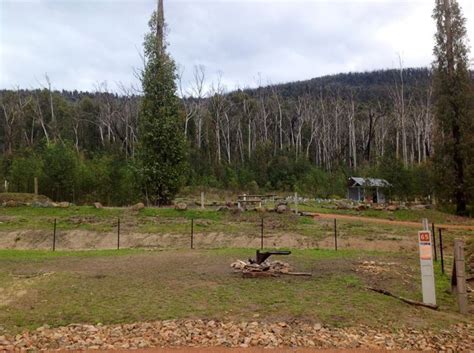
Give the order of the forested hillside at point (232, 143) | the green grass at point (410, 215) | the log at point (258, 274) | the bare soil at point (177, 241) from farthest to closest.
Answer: the forested hillside at point (232, 143) < the green grass at point (410, 215) < the bare soil at point (177, 241) < the log at point (258, 274)

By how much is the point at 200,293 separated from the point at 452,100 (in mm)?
25605

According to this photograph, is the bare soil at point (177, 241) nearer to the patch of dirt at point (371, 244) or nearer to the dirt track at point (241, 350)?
the patch of dirt at point (371, 244)

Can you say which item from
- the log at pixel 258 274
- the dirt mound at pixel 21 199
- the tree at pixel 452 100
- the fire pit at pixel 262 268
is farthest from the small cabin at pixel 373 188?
the log at pixel 258 274

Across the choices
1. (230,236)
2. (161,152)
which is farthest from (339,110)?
(230,236)

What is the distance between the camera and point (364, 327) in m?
6.91

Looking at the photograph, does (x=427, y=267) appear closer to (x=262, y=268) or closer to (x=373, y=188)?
(x=262, y=268)

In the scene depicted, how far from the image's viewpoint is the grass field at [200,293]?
746 centimetres

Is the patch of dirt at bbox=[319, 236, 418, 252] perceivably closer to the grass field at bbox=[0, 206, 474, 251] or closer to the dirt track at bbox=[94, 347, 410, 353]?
the grass field at bbox=[0, 206, 474, 251]

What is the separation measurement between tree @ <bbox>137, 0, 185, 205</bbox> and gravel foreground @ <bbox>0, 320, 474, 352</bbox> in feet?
64.5

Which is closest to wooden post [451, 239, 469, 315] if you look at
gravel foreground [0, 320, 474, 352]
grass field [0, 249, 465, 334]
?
grass field [0, 249, 465, 334]

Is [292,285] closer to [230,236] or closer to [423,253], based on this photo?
[423,253]

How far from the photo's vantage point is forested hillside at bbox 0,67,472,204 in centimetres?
3169

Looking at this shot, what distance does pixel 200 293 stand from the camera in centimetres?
879

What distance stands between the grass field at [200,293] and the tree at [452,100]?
726 inches
